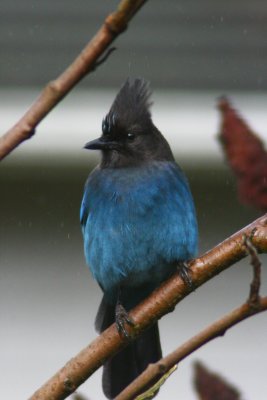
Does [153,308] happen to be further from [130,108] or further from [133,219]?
[130,108]

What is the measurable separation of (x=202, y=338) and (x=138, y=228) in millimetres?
1892

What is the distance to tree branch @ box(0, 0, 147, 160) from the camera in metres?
1.16

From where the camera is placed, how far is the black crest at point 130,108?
336cm

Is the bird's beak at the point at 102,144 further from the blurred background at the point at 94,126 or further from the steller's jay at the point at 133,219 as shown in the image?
the blurred background at the point at 94,126

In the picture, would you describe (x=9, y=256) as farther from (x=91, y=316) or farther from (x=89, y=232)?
(x=89, y=232)

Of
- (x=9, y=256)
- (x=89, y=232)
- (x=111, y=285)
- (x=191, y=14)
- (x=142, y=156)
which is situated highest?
(x=191, y=14)

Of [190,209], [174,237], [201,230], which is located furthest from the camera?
[201,230]

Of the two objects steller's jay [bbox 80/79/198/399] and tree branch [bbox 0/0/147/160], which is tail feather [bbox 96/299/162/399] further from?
tree branch [bbox 0/0/147/160]

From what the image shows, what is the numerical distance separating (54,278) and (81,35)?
1.99 m

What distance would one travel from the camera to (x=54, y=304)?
718 cm

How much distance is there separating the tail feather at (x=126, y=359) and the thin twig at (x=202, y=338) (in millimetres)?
1505

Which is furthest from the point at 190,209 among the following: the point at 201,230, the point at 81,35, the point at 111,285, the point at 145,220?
the point at 81,35

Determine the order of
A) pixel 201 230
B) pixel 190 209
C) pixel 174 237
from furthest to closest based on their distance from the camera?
pixel 201 230 < pixel 190 209 < pixel 174 237

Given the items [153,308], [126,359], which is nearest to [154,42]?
[126,359]
